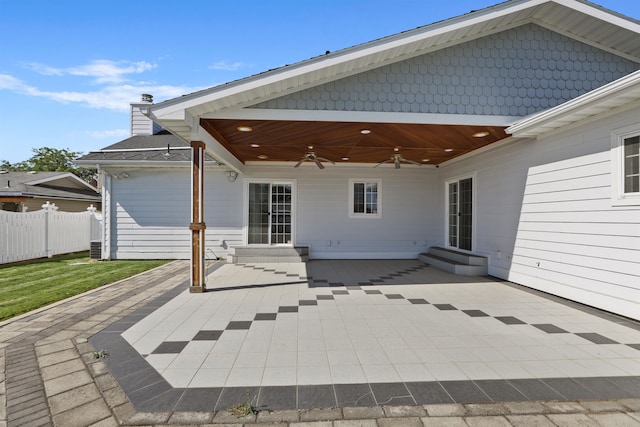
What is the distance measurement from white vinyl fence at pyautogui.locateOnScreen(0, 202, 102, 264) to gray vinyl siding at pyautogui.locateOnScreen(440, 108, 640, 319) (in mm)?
11056

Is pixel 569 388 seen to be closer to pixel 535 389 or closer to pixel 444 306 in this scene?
pixel 535 389

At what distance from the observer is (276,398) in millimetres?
1979

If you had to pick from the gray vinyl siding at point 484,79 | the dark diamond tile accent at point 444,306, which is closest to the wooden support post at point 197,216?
the gray vinyl siding at point 484,79

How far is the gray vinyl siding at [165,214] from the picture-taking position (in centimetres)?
801

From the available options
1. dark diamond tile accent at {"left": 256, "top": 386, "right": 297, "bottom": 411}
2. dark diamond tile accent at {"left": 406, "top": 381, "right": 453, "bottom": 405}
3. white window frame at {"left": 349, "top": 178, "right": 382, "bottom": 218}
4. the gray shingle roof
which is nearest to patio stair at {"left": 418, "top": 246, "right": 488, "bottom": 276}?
white window frame at {"left": 349, "top": 178, "right": 382, "bottom": 218}

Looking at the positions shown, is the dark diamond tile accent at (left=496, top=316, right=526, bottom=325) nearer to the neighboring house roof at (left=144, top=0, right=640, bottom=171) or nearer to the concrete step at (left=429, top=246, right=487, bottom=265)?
the concrete step at (left=429, top=246, right=487, bottom=265)

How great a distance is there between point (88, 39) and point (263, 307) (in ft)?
23.5

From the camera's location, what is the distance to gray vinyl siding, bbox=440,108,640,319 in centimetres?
369

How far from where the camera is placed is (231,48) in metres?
6.66

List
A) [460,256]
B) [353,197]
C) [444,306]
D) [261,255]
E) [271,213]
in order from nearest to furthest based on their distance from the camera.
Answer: [444,306], [460,256], [261,255], [271,213], [353,197]

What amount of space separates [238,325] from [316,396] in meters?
1.63

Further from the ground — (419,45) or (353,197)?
(419,45)

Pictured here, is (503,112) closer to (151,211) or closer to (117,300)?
(117,300)

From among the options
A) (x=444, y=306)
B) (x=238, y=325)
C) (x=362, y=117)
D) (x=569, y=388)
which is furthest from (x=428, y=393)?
(x=362, y=117)
